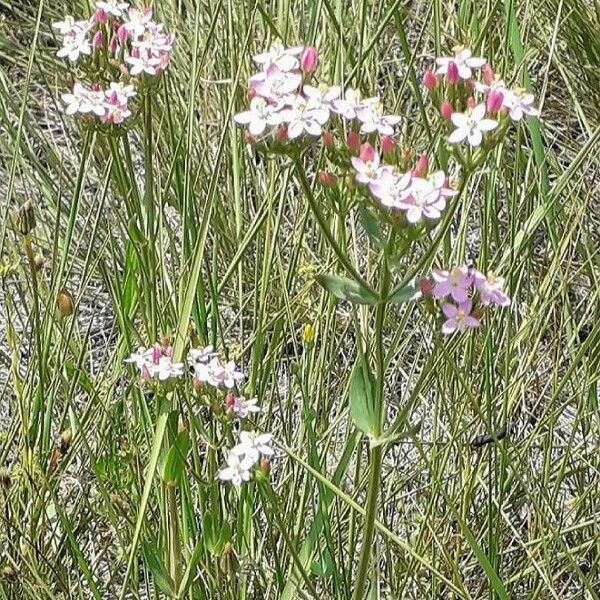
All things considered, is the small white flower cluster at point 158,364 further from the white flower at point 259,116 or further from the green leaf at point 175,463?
the white flower at point 259,116

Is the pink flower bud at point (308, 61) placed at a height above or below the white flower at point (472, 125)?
above

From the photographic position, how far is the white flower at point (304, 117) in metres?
0.92

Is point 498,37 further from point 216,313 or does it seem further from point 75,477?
point 75,477

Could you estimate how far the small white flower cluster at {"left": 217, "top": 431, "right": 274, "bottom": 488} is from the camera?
3.60 feet

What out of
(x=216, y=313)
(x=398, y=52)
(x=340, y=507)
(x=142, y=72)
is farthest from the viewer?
(x=398, y=52)

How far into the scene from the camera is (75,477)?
61.4 inches

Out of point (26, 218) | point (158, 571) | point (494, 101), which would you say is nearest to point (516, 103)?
point (494, 101)

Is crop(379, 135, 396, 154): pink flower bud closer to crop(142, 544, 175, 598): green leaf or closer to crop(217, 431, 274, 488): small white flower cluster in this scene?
crop(217, 431, 274, 488): small white flower cluster

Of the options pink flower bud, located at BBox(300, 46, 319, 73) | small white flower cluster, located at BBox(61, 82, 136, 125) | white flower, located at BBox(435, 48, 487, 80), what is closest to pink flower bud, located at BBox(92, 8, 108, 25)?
small white flower cluster, located at BBox(61, 82, 136, 125)

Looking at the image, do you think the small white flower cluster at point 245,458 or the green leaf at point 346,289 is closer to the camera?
the green leaf at point 346,289

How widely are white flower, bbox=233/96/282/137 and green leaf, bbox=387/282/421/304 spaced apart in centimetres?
20

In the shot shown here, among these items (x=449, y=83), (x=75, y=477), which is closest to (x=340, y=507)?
(x=75, y=477)

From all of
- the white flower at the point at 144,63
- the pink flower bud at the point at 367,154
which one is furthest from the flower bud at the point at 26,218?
the pink flower bud at the point at 367,154

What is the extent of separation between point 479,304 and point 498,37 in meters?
1.32
